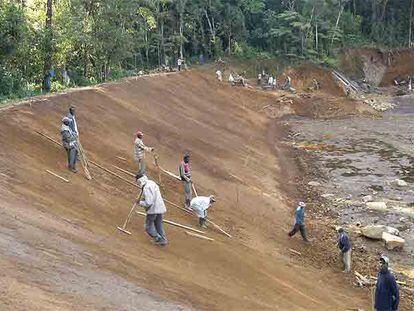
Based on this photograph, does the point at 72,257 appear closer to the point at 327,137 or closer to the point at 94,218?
the point at 94,218

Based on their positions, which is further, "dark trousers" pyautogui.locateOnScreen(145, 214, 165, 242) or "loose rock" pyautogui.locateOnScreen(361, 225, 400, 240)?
"loose rock" pyautogui.locateOnScreen(361, 225, 400, 240)

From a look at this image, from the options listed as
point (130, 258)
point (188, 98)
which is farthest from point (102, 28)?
point (130, 258)

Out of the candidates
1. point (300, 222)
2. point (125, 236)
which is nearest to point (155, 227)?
point (125, 236)

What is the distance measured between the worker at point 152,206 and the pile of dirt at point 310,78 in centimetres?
4442

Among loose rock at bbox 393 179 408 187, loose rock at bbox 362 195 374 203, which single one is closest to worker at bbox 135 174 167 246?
loose rock at bbox 362 195 374 203

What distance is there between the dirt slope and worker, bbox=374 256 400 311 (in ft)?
7.22

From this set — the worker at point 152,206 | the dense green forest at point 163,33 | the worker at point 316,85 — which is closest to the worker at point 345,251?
the worker at point 152,206

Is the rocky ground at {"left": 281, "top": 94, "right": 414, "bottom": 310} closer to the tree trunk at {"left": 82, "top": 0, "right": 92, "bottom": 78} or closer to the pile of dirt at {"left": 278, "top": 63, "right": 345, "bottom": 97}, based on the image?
the pile of dirt at {"left": 278, "top": 63, "right": 345, "bottom": 97}

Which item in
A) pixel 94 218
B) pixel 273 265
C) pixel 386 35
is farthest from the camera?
pixel 386 35

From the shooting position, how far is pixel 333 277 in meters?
16.4

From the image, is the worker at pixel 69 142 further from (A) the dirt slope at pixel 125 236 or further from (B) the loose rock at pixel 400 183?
(B) the loose rock at pixel 400 183

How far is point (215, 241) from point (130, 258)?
4292mm

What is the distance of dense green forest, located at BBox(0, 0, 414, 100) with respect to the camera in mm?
29016

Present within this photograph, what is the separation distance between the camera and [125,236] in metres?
14.0
